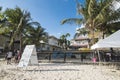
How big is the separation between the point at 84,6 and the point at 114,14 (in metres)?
3.78

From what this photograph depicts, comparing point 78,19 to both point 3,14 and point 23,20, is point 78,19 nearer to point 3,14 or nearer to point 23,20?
point 23,20

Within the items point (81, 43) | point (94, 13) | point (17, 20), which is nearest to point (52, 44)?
point (81, 43)

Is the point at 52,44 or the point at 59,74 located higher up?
the point at 52,44

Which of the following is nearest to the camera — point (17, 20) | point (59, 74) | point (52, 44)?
point (59, 74)

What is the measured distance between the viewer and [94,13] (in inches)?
957

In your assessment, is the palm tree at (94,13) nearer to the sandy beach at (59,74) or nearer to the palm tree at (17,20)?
the palm tree at (17,20)

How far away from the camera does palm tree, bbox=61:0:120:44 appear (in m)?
22.8

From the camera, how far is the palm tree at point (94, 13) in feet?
74.9

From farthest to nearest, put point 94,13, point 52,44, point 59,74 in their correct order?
point 52,44, point 94,13, point 59,74

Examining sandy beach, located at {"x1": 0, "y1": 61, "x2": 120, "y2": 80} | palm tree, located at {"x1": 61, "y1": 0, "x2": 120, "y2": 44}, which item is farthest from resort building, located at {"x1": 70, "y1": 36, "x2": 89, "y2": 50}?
sandy beach, located at {"x1": 0, "y1": 61, "x2": 120, "y2": 80}

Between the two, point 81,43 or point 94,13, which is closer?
point 94,13

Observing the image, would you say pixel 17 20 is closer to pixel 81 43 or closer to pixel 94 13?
pixel 94 13

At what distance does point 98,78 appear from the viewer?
11.5 metres

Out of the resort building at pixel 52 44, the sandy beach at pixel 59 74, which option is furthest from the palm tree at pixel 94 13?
the resort building at pixel 52 44
